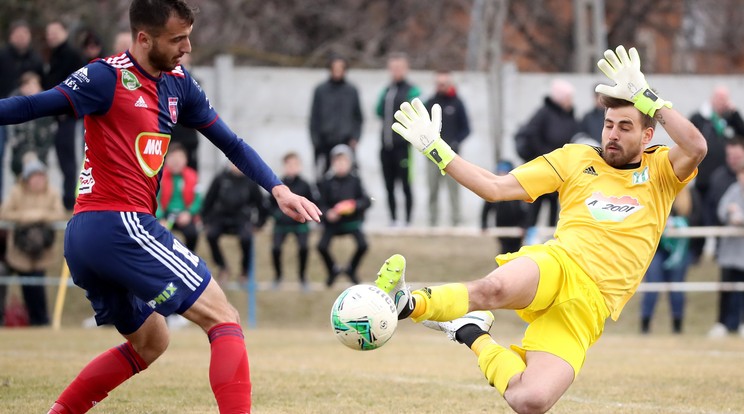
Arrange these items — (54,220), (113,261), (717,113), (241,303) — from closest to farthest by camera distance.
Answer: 1. (113,261)
2. (54,220)
3. (717,113)
4. (241,303)

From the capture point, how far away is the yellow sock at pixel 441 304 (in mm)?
5656

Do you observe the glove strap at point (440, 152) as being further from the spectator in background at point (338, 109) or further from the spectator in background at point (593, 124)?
the spectator in background at point (338, 109)

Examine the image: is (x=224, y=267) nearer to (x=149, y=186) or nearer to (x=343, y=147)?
(x=343, y=147)

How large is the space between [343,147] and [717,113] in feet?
17.1

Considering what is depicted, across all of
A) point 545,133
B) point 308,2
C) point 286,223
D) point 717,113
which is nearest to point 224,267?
point 286,223

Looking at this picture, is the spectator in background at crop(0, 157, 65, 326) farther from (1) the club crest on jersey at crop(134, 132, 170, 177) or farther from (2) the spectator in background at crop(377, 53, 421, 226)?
(1) the club crest on jersey at crop(134, 132, 170, 177)

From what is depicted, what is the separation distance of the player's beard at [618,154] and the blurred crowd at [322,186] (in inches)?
350

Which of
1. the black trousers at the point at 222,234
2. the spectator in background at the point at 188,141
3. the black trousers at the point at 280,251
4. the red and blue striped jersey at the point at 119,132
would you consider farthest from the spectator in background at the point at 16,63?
the red and blue striped jersey at the point at 119,132

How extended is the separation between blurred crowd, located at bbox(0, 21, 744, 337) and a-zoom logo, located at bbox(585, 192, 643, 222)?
351 inches

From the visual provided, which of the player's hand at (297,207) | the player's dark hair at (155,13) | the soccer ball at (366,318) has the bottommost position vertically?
the soccer ball at (366,318)

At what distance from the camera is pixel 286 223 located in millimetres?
15898

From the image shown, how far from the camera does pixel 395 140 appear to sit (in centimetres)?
1681

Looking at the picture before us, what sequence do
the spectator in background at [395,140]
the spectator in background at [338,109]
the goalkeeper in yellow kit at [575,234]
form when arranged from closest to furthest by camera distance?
the goalkeeper in yellow kit at [575,234]
the spectator in background at [395,140]
the spectator in background at [338,109]

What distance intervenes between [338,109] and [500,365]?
37.0ft
